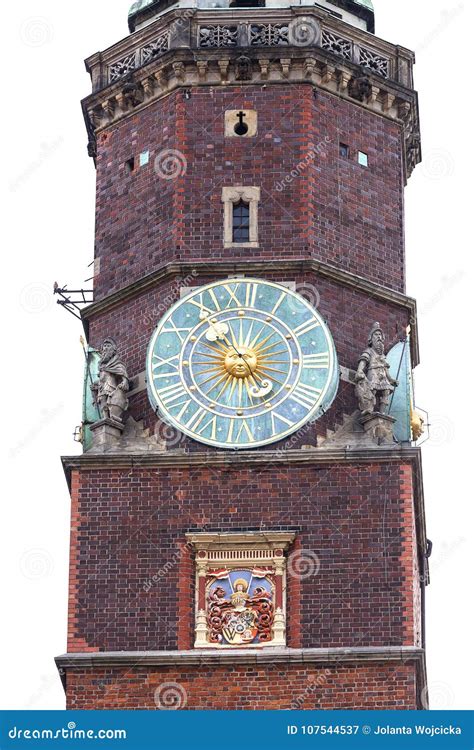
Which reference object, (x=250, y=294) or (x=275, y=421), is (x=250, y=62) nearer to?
(x=250, y=294)

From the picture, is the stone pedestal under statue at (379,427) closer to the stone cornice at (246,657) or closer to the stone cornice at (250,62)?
the stone cornice at (246,657)

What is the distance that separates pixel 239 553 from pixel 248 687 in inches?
86.4

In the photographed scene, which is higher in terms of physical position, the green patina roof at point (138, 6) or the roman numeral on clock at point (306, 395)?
the green patina roof at point (138, 6)

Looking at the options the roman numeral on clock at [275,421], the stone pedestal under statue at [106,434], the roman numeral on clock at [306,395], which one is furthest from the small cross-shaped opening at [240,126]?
the stone pedestal under statue at [106,434]

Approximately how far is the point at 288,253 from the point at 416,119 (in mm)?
4618

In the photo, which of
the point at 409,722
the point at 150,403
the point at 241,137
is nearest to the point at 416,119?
the point at 241,137

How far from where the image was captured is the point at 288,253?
5788 centimetres

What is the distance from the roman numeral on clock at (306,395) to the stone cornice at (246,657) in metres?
4.14

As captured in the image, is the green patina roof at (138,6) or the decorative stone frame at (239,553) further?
the green patina roof at (138,6)

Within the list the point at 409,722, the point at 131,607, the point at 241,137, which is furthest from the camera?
the point at 241,137

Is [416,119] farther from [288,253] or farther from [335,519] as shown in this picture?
[335,519]

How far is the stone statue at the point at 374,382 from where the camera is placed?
56562 millimetres

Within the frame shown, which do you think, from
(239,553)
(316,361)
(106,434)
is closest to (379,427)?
(316,361)

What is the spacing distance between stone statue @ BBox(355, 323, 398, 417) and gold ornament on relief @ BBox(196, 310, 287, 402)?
1.21 meters
